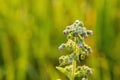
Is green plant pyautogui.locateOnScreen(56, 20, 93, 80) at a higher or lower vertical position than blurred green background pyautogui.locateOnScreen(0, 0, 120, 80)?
lower

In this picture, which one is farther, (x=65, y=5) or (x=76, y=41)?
(x=65, y=5)

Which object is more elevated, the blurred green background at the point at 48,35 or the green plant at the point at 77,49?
the blurred green background at the point at 48,35

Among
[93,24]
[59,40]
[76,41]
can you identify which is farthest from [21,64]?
[76,41]

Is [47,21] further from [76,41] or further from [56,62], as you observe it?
[76,41]

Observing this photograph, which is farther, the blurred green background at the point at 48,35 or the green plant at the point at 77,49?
the blurred green background at the point at 48,35

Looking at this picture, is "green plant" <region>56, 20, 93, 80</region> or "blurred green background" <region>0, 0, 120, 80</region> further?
"blurred green background" <region>0, 0, 120, 80</region>

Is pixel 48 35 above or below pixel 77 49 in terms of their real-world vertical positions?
above

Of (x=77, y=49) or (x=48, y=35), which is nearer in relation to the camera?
(x=77, y=49)

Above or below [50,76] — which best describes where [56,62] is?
above
